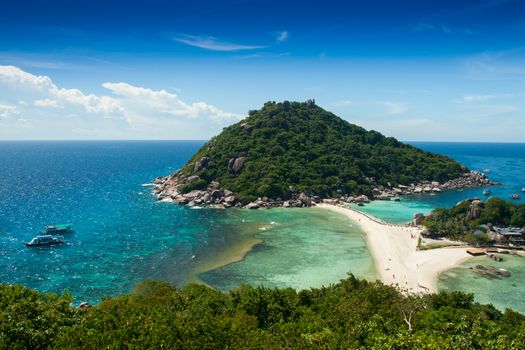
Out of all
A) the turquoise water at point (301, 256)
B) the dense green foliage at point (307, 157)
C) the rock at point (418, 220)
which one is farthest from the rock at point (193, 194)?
the rock at point (418, 220)

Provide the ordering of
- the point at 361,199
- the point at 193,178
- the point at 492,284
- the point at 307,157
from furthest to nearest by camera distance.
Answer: the point at 307,157 → the point at 193,178 → the point at 361,199 → the point at 492,284

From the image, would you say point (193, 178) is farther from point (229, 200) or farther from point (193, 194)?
point (229, 200)

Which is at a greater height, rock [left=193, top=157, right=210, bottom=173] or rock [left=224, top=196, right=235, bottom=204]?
rock [left=193, top=157, right=210, bottom=173]

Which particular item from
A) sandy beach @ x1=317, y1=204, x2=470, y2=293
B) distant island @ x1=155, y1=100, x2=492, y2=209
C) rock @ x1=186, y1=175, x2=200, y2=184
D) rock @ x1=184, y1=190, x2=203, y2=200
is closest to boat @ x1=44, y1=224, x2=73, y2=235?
distant island @ x1=155, y1=100, x2=492, y2=209

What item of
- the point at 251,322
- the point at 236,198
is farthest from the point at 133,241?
the point at 251,322

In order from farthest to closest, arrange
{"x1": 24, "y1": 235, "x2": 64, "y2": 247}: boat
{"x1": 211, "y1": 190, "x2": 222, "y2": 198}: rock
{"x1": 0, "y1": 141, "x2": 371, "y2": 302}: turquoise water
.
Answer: {"x1": 211, "y1": 190, "x2": 222, "y2": 198}: rock → {"x1": 24, "y1": 235, "x2": 64, "y2": 247}: boat → {"x1": 0, "y1": 141, "x2": 371, "y2": 302}: turquoise water

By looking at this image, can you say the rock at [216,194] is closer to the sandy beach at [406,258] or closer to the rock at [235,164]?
the rock at [235,164]

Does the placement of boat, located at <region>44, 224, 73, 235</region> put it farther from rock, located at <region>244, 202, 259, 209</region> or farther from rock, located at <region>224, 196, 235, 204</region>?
rock, located at <region>244, 202, 259, 209</region>
